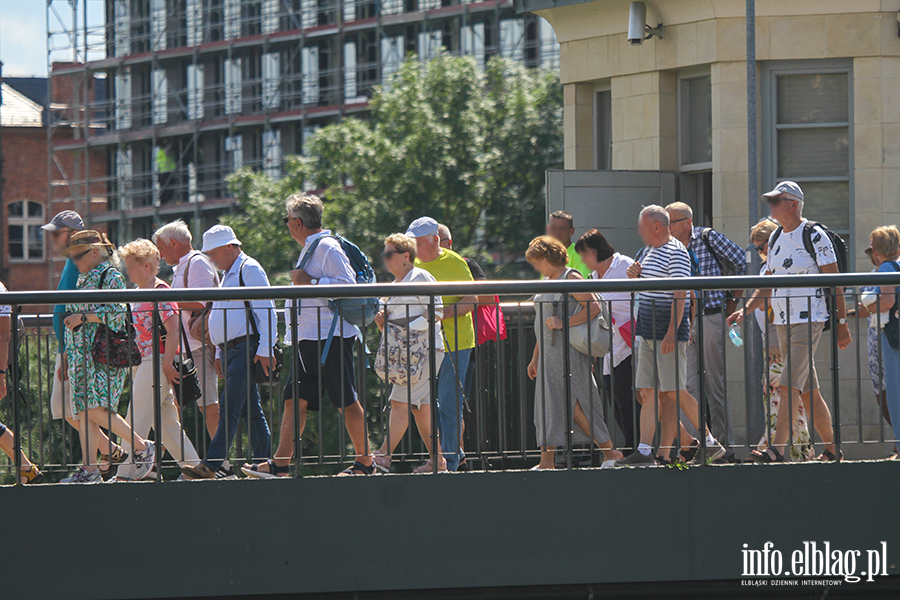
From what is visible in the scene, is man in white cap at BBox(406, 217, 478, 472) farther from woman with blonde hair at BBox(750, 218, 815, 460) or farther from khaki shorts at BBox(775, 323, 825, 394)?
khaki shorts at BBox(775, 323, 825, 394)

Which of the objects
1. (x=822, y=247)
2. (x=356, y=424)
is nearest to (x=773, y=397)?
(x=822, y=247)

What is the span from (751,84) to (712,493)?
541 cm

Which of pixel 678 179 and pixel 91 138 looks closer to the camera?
pixel 678 179

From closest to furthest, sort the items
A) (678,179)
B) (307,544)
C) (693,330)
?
1. (307,544)
2. (693,330)
3. (678,179)

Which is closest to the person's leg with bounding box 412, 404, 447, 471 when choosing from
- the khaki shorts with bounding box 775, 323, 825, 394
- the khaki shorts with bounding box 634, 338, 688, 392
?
the khaki shorts with bounding box 634, 338, 688, 392

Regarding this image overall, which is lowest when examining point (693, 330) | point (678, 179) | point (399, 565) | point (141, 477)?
point (399, 565)

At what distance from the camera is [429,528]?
6.54 m

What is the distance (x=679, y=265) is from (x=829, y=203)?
179 inches

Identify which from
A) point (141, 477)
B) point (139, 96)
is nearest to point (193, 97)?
point (139, 96)

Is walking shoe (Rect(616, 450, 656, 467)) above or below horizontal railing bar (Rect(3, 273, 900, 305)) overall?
below

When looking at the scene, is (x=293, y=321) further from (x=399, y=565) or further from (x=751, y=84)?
(x=751, y=84)

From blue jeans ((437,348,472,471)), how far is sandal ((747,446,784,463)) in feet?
5.32

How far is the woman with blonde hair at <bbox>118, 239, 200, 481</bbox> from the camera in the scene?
672 centimetres

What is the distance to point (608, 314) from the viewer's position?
22.5ft
